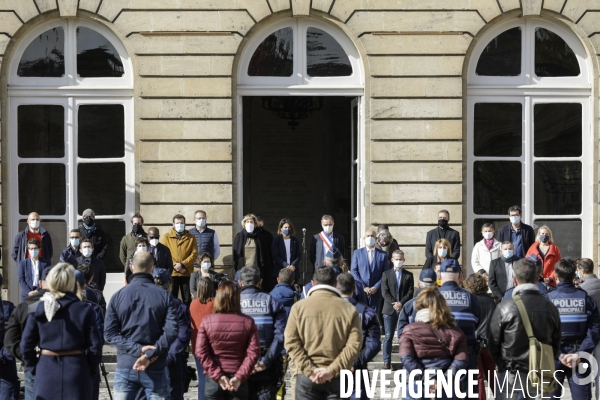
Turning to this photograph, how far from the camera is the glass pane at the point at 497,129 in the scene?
Answer: 1745cm

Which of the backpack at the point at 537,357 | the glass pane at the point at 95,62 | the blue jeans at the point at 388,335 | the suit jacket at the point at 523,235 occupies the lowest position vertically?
the blue jeans at the point at 388,335

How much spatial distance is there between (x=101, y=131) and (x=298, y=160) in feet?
25.7

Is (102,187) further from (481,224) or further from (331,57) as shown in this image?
(481,224)

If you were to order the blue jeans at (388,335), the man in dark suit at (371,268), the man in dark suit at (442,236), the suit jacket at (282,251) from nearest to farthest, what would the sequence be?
the blue jeans at (388,335) < the man in dark suit at (371,268) < the suit jacket at (282,251) < the man in dark suit at (442,236)

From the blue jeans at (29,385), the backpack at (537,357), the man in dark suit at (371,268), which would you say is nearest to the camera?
the backpack at (537,357)

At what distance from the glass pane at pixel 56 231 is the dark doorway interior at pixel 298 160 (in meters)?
7.04

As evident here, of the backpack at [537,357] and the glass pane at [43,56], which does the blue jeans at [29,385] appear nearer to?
the backpack at [537,357]

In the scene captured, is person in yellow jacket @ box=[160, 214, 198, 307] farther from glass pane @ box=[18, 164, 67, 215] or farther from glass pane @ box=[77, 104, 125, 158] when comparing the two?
glass pane @ box=[18, 164, 67, 215]

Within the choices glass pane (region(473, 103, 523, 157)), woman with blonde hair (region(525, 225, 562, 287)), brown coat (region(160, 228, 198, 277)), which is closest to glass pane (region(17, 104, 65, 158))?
brown coat (region(160, 228, 198, 277))

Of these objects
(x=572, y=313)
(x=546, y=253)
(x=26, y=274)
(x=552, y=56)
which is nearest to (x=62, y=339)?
(x=572, y=313)

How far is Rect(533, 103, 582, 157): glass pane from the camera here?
17500 millimetres

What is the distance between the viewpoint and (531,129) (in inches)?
688

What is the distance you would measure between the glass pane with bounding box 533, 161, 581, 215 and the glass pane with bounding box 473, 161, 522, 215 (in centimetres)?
34

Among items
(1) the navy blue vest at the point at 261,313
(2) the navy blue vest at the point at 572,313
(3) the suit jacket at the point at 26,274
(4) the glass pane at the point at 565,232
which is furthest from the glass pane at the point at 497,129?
(1) the navy blue vest at the point at 261,313
